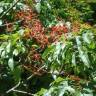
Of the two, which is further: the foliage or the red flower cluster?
the red flower cluster

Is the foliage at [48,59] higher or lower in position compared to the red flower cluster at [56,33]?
lower

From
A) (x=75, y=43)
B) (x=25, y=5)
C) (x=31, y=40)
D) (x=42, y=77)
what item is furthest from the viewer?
(x=25, y=5)

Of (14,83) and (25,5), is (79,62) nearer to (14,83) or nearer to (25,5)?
(14,83)

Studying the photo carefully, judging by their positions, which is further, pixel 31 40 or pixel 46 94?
pixel 31 40

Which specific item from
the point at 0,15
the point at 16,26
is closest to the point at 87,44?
the point at 16,26

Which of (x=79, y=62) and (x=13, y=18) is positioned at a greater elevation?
(x=13, y=18)

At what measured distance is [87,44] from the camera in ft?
9.07

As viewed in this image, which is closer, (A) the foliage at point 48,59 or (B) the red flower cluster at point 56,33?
(A) the foliage at point 48,59

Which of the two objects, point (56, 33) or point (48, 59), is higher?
point (56, 33)

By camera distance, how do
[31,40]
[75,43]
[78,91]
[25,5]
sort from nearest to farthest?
[78,91] → [75,43] → [31,40] → [25,5]

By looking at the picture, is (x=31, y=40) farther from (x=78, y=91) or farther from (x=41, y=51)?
(x=78, y=91)

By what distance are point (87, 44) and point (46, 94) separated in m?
0.44

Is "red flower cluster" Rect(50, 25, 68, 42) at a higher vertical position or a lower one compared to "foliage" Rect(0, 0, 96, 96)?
higher

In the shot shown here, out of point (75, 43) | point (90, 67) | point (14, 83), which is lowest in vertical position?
point (14, 83)
